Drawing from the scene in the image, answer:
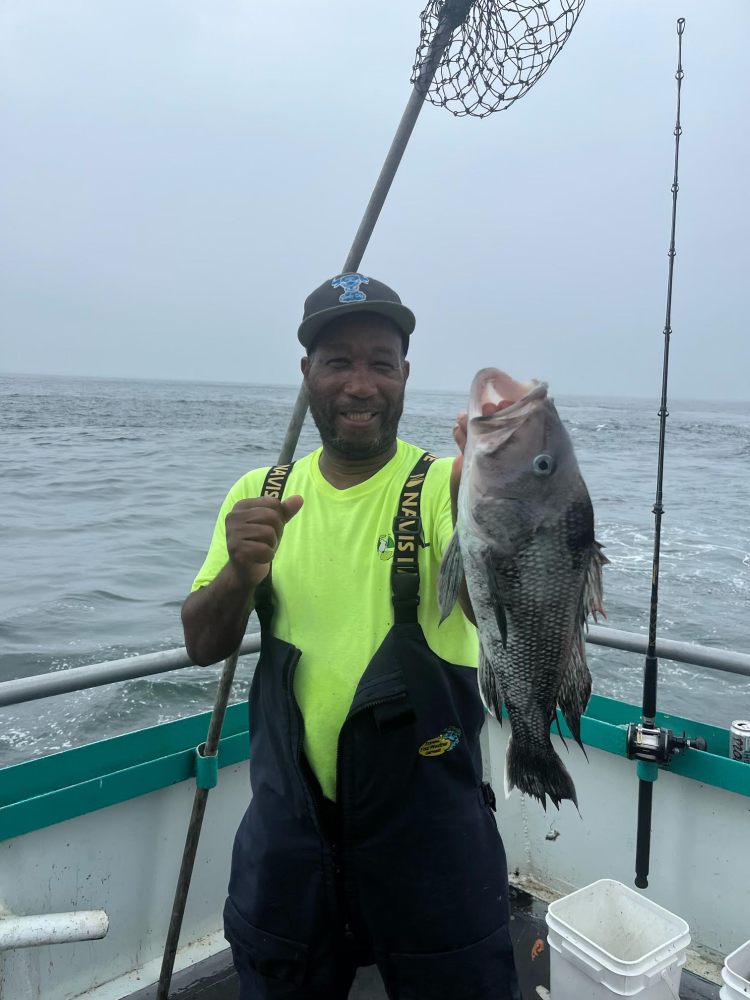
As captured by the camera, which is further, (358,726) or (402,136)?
(402,136)

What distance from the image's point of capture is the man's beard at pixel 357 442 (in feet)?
7.85

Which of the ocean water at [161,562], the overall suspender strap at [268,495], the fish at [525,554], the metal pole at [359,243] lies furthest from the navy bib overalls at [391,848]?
the ocean water at [161,562]

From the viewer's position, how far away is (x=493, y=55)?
3.07m

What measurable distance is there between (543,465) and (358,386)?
0.80 meters

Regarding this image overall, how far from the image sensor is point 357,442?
2.39 metres

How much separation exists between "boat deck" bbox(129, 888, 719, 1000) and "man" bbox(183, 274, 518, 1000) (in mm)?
1207

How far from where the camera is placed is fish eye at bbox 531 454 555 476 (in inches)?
68.2

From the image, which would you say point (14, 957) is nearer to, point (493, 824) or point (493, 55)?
point (493, 824)

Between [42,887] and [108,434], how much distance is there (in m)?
28.2

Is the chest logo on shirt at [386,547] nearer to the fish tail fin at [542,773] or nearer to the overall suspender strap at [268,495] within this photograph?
the overall suspender strap at [268,495]

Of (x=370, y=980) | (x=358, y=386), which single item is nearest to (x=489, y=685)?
(x=358, y=386)

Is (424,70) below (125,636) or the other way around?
the other way around

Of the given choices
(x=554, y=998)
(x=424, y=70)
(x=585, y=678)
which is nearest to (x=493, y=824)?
(x=585, y=678)

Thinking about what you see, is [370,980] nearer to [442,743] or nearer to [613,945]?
[613,945]
